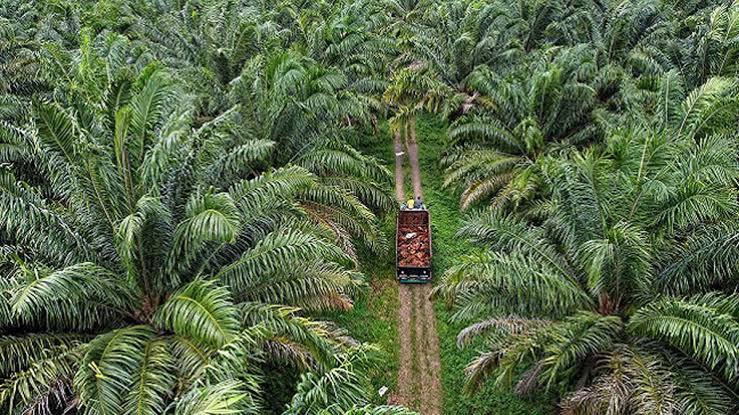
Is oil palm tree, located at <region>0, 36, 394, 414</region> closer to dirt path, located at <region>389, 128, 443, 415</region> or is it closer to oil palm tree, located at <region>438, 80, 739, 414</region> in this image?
dirt path, located at <region>389, 128, 443, 415</region>

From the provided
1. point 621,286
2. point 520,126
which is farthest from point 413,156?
point 621,286

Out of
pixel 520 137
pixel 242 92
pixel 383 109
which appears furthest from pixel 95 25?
pixel 520 137

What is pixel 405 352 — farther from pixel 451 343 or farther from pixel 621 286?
pixel 621 286

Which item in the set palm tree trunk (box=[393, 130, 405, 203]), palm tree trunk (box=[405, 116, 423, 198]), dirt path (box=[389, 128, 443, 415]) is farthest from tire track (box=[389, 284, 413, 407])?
palm tree trunk (box=[405, 116, 423, 198])

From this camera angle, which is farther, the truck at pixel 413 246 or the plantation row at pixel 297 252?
the truck at pixel 413 246

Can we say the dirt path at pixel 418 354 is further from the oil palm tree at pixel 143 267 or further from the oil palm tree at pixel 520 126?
the oil palm tree at pixel 520 126

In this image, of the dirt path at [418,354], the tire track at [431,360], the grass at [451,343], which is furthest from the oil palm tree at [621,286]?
the dirt path at [418,354]

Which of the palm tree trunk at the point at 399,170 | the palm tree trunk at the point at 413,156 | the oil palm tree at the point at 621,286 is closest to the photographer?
the oil palm tree at the point at 621,286

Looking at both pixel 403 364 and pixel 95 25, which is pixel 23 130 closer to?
pixel 403 364
